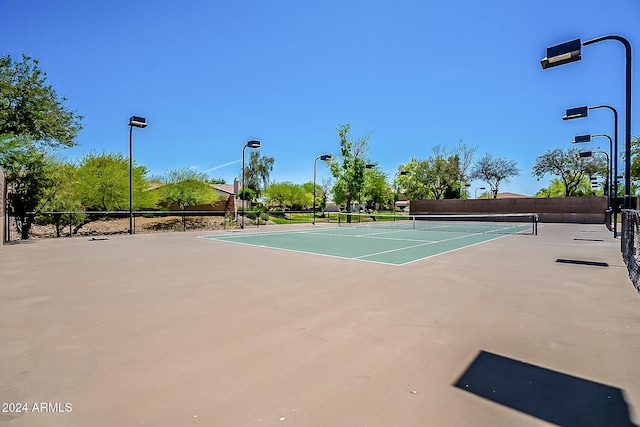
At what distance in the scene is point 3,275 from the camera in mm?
6684

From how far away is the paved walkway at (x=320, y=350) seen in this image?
2.21 metres

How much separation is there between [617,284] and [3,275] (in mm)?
11457

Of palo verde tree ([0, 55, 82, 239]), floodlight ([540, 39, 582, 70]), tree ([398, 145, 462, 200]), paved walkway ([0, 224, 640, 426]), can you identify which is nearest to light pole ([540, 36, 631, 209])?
floodlight ([540, 39, 582, 70])

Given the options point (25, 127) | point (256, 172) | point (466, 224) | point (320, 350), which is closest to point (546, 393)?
point (320, 350)

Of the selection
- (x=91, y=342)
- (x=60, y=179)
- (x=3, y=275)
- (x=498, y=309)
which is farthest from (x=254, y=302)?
(x=60, y=179)

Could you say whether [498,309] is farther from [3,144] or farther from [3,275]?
[3,144]

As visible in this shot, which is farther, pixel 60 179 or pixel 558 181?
pixel 558 181

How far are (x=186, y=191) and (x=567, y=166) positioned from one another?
1808 inches

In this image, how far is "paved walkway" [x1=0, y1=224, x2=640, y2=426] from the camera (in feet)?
7.27

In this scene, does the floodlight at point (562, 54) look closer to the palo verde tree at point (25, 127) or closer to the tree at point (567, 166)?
the palo verde tree at point (25, 127)

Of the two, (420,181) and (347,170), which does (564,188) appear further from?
(347,170)

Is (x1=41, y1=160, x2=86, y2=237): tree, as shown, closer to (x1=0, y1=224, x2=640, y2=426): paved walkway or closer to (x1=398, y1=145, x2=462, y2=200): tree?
(x1=0, y1=224, x2=640, y2=426): paved walkway

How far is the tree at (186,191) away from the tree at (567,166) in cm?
4229

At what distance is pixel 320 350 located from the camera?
10.4 feet
